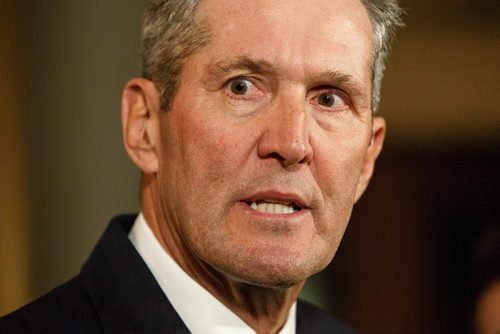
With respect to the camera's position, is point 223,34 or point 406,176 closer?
point 223,34

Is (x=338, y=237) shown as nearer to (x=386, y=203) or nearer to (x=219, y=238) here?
(x=219, y=238)

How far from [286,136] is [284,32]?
0.69ft

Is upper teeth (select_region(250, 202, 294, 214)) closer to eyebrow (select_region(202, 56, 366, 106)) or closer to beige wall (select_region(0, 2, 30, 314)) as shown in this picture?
eyebrow (select_region(202, 56, 366, 106))

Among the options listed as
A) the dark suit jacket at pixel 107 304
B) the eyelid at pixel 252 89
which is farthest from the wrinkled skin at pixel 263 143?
the dark suit jacket at pixel 107 304

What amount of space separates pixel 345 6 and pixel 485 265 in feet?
5.04

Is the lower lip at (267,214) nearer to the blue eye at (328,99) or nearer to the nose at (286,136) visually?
the nose at (286,136)

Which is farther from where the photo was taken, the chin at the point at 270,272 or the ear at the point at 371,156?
the ear at the point at 371,156

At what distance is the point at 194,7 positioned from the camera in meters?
1.88

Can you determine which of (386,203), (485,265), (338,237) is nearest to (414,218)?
(386,203)

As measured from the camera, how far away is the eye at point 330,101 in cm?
185

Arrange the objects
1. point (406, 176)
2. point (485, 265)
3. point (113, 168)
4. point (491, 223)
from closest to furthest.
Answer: point (485, 265) < point (113, 168) < point (491, 223) < point (406, 176)

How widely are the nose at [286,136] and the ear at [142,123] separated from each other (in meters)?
0.30

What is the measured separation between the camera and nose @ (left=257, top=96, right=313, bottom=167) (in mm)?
1712

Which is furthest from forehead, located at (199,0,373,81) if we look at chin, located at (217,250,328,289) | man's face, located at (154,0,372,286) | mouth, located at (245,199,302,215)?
chin, located at (217,250,328,289)
